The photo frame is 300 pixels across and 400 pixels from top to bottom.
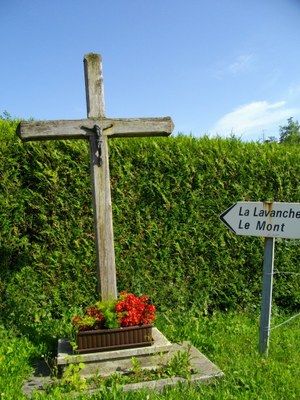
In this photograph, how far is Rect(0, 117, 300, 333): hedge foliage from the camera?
497cm

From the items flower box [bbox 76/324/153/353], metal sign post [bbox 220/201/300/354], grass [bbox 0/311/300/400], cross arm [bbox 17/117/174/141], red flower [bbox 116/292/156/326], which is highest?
cross arm [bbox 17/117/174/141]

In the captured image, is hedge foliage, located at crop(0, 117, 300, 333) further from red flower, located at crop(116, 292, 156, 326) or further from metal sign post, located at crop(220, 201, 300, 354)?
metal sign post, located at crop(220, 201, 300, 354)

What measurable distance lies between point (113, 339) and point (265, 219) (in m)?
1.91

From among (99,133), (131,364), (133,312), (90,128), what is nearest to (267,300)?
(133,312)

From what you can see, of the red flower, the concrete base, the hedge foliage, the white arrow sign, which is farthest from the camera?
the hedge foliage

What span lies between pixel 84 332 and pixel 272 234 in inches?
81.2

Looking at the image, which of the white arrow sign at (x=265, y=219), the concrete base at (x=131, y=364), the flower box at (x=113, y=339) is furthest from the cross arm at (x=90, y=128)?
the concrete base at (x=131, y=364)

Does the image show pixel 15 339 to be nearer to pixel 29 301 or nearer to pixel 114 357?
pixel 29 301

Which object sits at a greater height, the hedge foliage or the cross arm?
the cross arm

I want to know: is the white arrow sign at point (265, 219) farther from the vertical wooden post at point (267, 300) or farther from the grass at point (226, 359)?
the grass at point (226, 359)

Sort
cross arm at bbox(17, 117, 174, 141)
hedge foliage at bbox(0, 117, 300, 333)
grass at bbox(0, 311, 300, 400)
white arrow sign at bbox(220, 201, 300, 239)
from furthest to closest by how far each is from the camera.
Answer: hedge foliage at bbox(0, 117, 300, 333)
cross arm at bbox(17, 117, 174, 141)
white arrow sign at bbox(220, 201, 300, 239)
grass at bbox(0, 311, 300, 400)

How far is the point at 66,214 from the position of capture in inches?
202

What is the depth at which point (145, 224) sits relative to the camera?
17.8ft

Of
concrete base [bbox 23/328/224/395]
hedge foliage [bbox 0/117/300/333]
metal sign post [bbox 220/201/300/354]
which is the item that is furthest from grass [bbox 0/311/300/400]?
hedge foliage [bbox 0/117/300/333]
